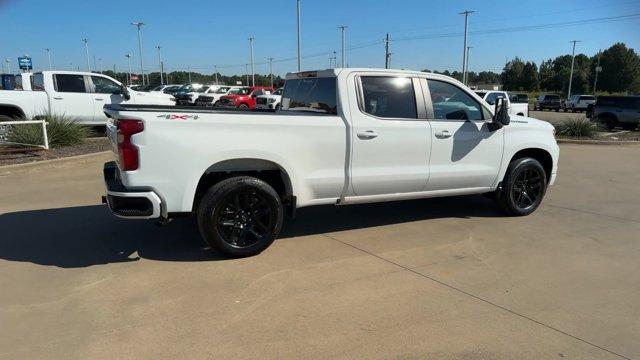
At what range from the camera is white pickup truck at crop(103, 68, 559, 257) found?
4.43 m

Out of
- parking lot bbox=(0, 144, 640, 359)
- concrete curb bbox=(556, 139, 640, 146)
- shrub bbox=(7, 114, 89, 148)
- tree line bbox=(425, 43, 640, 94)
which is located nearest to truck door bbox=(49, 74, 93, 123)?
shrub bbox=(7, 114, 89, 148)

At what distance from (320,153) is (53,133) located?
29.9 ft

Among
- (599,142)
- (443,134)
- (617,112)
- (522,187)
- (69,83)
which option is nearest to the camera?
(443,134)

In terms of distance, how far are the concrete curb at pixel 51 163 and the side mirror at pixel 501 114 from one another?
6718 millimetres

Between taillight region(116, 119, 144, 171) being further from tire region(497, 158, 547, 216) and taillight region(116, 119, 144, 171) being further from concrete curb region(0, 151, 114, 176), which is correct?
concrete curb region(0, 151, 114, 176)

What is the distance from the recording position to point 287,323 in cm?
360

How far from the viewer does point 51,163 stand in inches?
388

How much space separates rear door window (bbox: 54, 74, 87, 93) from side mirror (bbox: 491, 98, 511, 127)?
1236cm

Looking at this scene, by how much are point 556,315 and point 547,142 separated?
358 centimetres

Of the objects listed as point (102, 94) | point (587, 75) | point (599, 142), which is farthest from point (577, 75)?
point (102, 94)

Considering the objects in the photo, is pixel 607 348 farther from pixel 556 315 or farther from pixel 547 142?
pixel 547 142

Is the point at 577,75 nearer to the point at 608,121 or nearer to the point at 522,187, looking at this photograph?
the point at 608,121

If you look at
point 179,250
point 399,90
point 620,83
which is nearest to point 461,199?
point 399,90

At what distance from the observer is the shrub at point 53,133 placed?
35.6 feet
